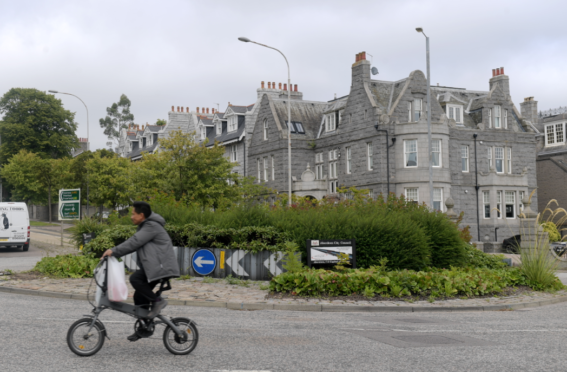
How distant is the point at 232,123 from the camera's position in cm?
5259

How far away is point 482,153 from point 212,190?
773 inches

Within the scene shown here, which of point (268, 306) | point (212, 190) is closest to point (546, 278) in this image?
point (268, 306)

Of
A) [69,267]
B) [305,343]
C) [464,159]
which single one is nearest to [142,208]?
[305,343]

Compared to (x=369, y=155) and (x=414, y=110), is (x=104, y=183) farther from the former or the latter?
(x=414, y=110)

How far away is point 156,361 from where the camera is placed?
6.93 meters

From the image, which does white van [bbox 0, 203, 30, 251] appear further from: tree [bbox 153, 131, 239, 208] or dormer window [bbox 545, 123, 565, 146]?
dormer window [bbox 545, 123, 565, 146]

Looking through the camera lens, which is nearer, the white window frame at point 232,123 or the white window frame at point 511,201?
the white window frame at point 511,201

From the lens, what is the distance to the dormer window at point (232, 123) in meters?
52.0

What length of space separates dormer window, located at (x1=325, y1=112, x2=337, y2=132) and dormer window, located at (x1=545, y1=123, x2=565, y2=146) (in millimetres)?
20244

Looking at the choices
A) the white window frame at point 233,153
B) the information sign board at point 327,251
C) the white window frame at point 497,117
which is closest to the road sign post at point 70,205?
the information sign board at point 327,251

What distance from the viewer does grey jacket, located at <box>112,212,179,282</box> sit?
23.6 ft

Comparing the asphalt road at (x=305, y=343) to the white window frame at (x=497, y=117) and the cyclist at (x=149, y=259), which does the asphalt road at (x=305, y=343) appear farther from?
the white window frame at (x=497, y=117)

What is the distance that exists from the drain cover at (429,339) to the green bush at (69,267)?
412 inches

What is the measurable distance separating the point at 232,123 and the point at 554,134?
27.4 meters
